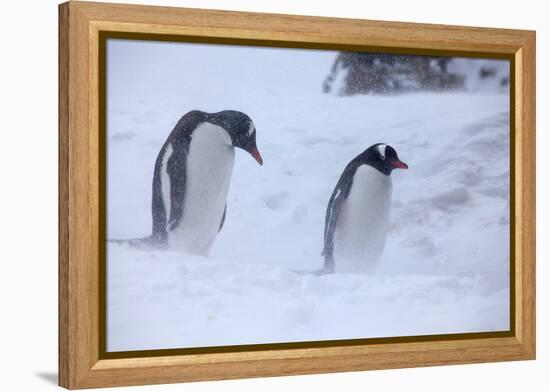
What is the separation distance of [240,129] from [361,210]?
0.44 m

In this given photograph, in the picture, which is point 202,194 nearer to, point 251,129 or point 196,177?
point 196,177

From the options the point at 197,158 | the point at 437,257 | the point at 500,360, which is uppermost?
the point at 197,158

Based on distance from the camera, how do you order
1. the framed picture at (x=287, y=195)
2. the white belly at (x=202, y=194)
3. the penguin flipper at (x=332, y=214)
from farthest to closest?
the penguin flipper at (x=332, y=214) < the white belly at (x=202, y=194) < the framed picture at (x=287, y=195)

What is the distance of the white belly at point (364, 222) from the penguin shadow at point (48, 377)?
0.83 meters

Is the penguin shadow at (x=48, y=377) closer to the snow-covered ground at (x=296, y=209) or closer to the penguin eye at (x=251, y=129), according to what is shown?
the snow-covered ground at (x=296, y=209)

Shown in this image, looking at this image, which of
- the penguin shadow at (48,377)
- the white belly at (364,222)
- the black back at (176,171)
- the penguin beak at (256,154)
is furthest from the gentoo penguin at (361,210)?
the penguin shadow at (48,377)

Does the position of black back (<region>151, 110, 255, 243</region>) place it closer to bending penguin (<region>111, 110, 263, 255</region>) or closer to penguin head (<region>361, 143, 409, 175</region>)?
bending penguin (<region>111, 110, 263, 255</region>)

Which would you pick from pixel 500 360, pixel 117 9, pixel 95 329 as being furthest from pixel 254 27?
pixel 500 360

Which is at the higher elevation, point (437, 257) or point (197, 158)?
point (197, 158)

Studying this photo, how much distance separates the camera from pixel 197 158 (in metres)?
3.49

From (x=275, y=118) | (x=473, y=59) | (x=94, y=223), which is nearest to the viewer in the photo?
(x=94, y=223)

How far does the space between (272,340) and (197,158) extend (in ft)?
1.77

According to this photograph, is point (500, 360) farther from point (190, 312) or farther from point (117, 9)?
point (117, 9)

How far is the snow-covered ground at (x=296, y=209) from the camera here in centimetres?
340
